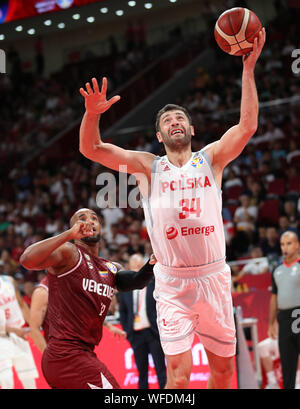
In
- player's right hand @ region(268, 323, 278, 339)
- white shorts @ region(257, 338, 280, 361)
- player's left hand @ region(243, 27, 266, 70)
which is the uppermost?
player's left hand @ region(243, 27, 266, 70)

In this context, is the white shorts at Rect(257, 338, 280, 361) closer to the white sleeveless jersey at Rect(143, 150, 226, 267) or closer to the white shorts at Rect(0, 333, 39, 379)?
the white shorts at Rect(0, 333, 39, 379)

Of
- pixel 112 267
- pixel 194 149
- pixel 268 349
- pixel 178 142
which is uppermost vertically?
pixel 194 149

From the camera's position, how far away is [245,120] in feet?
13.7

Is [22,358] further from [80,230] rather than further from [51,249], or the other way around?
[80,230]

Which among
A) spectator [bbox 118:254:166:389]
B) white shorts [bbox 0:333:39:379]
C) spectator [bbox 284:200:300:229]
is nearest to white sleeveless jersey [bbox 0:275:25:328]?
white shorts [bbox 0:333:39:379]

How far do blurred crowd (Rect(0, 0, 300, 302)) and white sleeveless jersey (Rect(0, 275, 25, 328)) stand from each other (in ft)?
11.9

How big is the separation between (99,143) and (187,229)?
89 cm

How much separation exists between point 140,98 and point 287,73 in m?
5.94

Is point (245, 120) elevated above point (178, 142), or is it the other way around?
point (245, 120)

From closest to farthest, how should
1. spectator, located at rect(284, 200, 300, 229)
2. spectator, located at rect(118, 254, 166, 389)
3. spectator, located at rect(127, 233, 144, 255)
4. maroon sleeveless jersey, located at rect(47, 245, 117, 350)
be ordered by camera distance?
maroon sleeveless jersey, located at rect(47, 245, 117, 350), spectator, located at rect(118, 254, 166, 389), spectator, located at rect(284, 200, 300, 229), spectator, located at rect(127, 233, 144, 255)

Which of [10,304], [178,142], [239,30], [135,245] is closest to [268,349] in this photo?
[10,304]

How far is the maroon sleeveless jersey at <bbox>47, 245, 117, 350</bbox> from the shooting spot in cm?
450

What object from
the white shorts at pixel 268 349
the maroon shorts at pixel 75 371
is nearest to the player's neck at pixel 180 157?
the maroon shorts at pixel 75 371
